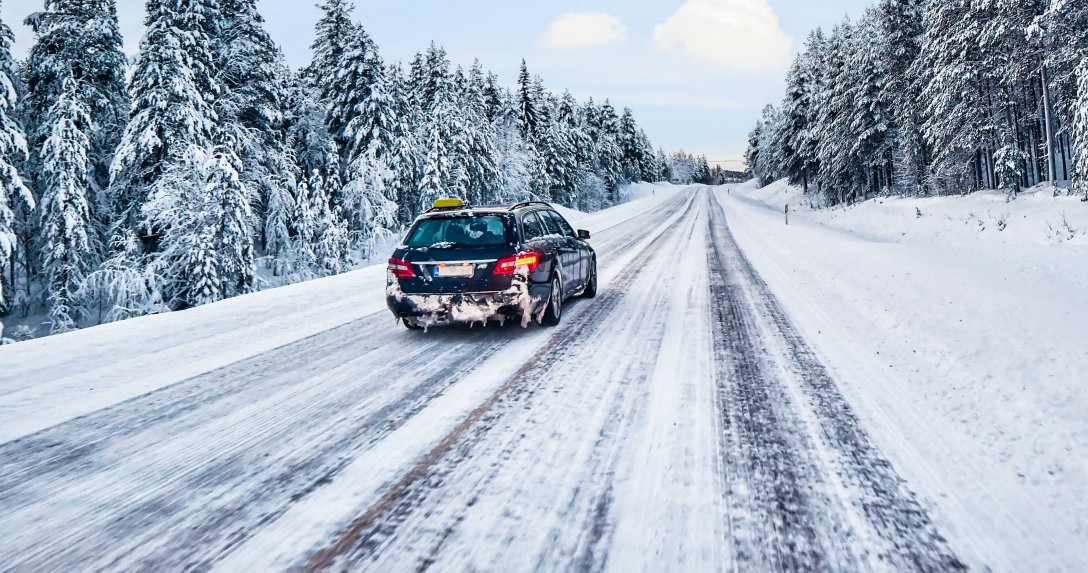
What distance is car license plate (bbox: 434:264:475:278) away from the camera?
265 inches

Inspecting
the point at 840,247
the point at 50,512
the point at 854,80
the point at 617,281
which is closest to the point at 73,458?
the point at 50,512

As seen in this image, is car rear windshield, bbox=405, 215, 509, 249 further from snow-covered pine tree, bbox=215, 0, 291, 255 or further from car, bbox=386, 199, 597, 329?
snow-covered pine tree, bbox=215, 0, 291, 255

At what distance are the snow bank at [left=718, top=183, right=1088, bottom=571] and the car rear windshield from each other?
3.95 meters

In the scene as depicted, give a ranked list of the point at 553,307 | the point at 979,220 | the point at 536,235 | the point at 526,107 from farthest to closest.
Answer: the point at 526,107 → the point at 979,220 → the point at 536,235 → the point at 553,307

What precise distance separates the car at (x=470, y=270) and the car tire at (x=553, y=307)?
0.5 inches

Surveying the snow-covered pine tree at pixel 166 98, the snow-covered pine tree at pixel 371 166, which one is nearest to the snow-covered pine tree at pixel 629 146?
the snow-covered pine tree at pixel 371 166

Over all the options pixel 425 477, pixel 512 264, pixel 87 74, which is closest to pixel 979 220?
pixel 512 264

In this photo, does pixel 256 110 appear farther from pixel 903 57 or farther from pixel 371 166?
pixel 903 57

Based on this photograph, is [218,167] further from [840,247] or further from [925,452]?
[925,452]

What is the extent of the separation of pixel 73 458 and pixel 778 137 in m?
63.7

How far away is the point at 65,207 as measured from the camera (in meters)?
19.5

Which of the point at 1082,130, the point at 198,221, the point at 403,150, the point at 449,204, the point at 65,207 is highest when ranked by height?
the point at 403,150

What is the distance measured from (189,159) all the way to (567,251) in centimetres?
1529

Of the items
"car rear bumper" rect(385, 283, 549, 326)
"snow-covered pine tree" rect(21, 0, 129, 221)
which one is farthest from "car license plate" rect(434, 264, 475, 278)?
"snow-covered pine tree" rect(21, 0, 129, 221)
